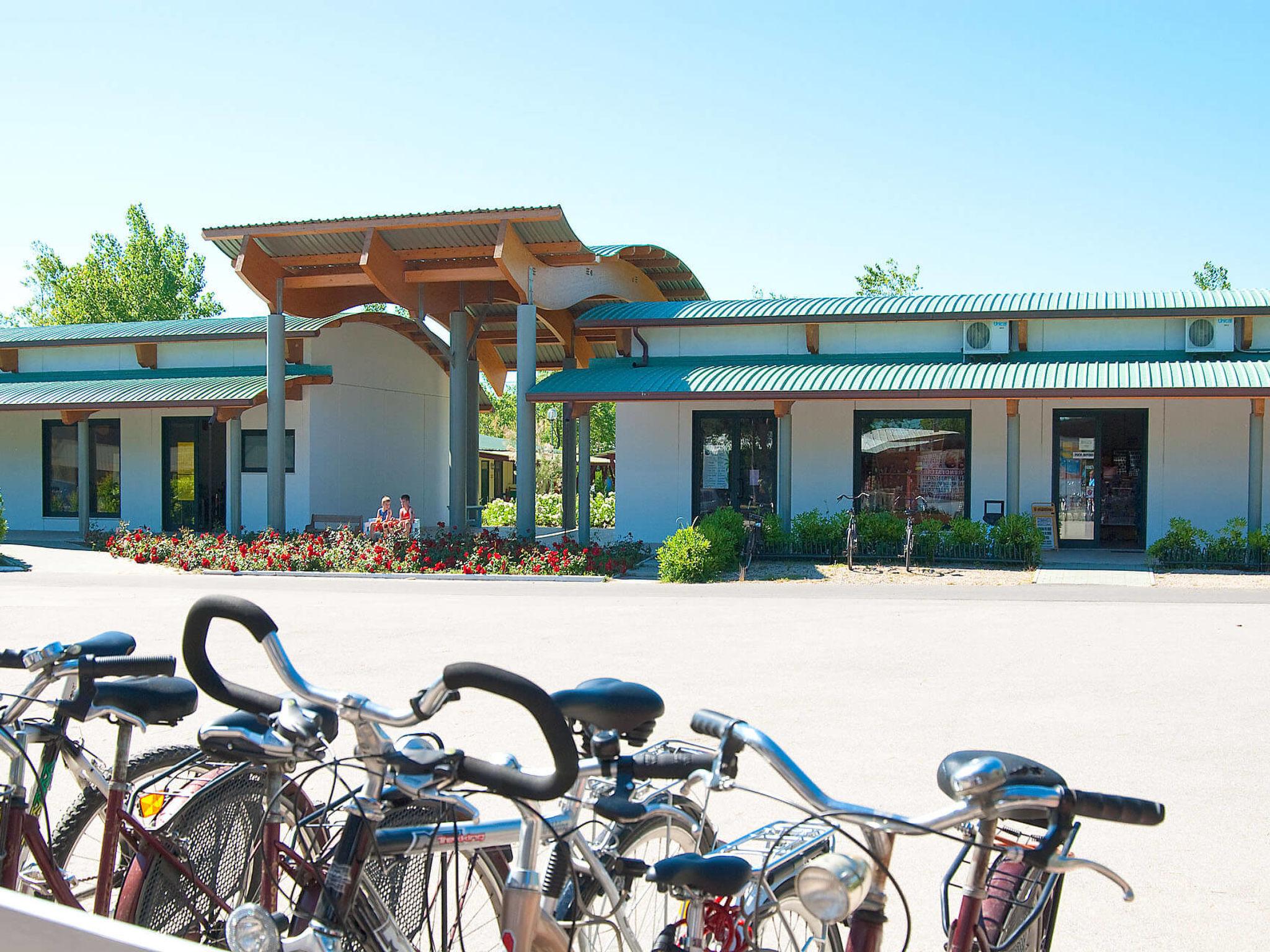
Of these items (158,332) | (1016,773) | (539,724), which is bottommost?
(1016,773)

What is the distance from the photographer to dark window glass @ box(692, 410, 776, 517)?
2217cm

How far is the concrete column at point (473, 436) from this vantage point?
87.1 feet

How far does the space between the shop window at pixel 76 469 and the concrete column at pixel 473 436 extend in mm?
7957

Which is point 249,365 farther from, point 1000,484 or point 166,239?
point 166,239

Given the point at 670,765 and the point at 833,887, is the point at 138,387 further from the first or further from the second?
the point at 833,887

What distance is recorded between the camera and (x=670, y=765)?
2.78 m

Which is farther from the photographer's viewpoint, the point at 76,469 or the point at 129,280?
the point at 129,280

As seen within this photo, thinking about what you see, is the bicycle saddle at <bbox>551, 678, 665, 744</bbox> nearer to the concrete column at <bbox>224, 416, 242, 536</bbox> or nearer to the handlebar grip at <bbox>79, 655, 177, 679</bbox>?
the handlebar grip at <bbox>79, 655, 177, 679</bbox>

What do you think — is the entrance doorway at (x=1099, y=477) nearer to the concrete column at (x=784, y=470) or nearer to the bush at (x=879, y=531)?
the bush at (x=879, y=531)

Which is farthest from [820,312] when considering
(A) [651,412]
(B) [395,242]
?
(B) [395,242]

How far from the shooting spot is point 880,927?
8.36 ft

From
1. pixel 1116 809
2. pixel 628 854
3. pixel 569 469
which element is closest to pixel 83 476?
pixel 569 469

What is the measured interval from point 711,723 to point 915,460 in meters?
19.6

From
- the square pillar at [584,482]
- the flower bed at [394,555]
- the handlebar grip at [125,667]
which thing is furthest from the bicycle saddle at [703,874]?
the square pillar at [584,482]
